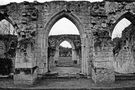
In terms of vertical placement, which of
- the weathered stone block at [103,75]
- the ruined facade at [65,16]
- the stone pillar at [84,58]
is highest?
the ruined facade at [65,16]

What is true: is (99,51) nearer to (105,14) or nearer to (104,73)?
(104,73)

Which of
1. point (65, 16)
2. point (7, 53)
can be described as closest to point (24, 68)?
point (65, 16)

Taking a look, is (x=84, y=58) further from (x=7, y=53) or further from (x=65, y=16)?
(x=7, y=53)

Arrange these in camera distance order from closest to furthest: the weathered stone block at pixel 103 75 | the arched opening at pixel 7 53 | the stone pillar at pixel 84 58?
1. the weathered stone block at pixel 103 75
2. the stone pillar at pixel 84 58
3. the arched opening at pixel 7 53

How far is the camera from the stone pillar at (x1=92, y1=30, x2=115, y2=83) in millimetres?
7848

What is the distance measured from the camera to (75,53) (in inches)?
840

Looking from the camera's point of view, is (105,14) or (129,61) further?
(129,61)

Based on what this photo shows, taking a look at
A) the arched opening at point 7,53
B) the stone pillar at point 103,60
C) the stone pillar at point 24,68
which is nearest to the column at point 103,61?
the stone pillar at point 103,60

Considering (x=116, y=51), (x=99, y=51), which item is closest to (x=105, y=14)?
(x=99, y=51)

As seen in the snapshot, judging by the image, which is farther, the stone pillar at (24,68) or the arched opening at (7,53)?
the arched opening at (7,53)

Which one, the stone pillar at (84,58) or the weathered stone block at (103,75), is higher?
the stone pillar at (84,58)

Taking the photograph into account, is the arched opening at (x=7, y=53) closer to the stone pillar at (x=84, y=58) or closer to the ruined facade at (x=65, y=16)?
the ruined facade at (x=65, y=16)

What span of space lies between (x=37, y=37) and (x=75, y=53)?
40.2 feet

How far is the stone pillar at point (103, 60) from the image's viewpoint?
7848 millimetres
